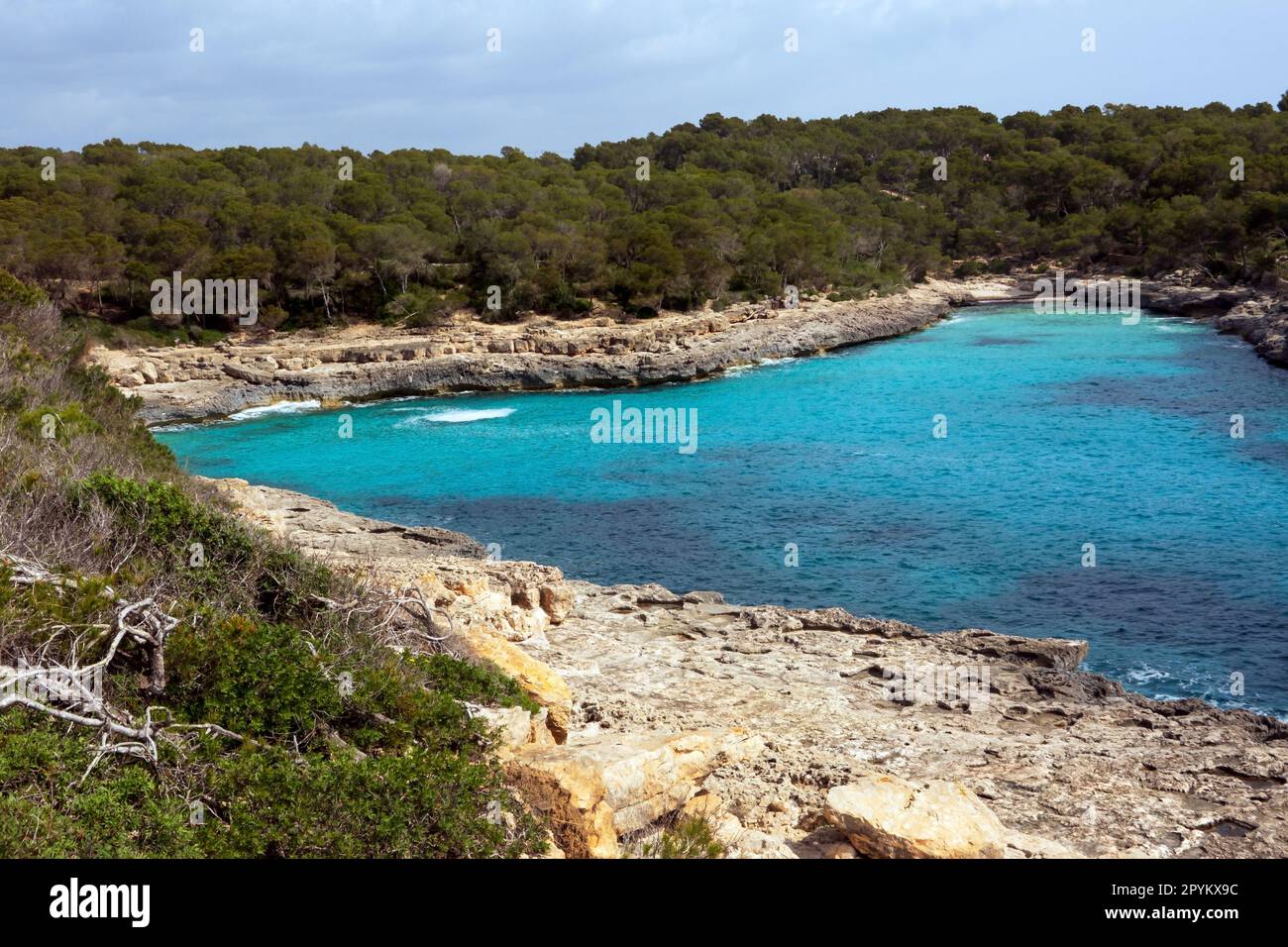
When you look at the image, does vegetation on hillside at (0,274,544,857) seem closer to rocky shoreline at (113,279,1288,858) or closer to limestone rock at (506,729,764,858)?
limestone rock at (506,729,764,858)

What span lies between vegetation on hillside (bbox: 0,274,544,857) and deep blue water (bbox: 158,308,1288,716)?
1135 cm

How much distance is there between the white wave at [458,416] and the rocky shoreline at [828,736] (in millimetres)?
22323

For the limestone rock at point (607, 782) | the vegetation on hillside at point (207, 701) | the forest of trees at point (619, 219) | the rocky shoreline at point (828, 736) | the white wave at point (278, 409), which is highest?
the forest of trees at point (619, 219)

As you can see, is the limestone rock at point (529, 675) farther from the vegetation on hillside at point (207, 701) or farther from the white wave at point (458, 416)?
the white wave at point (458, 416)

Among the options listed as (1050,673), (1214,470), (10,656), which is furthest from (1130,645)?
(10,656)

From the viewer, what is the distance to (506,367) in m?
50.4

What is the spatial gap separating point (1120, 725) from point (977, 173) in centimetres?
Result: 8646

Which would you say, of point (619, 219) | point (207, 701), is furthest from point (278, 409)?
point (207, 701)

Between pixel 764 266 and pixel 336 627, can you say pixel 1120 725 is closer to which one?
pixel 336 627

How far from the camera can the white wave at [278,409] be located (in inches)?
1809

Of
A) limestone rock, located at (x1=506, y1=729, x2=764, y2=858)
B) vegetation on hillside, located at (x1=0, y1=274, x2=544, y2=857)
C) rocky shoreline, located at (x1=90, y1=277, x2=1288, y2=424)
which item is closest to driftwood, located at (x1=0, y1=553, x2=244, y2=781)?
vegetation on hillside, located at (x1=0, y1=274, x2=544, y2=857)

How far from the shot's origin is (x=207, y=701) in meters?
8.09

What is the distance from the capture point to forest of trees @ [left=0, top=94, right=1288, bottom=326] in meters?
55.9

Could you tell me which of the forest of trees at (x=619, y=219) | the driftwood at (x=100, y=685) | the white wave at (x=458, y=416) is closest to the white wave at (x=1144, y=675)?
the driftwood at (x=100, y=685)
